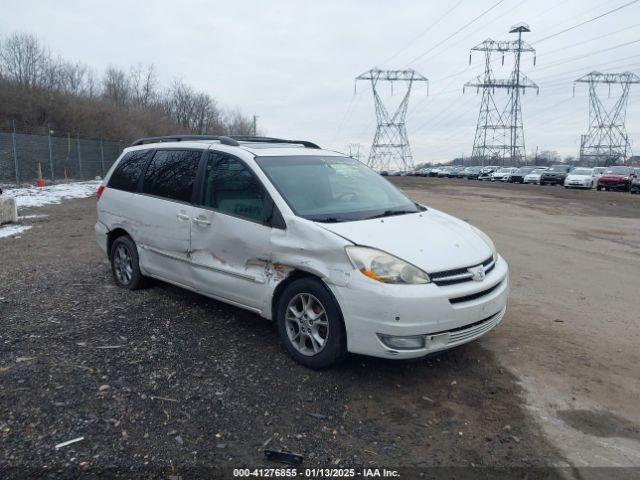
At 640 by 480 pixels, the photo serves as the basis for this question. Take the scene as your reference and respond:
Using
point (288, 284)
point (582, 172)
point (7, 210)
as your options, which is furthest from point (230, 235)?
point (582, 172)

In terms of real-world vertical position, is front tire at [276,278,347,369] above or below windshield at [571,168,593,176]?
below

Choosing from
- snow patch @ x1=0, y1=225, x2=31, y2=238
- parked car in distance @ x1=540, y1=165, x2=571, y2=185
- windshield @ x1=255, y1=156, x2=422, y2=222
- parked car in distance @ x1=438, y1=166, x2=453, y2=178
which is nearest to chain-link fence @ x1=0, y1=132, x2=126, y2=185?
snow patch @ x1=0, y1=225, x2=31, y2=238

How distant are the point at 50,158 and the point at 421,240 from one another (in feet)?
86.4

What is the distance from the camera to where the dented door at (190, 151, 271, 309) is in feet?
14.4

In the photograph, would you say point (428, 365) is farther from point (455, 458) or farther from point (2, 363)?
point (2, 363)

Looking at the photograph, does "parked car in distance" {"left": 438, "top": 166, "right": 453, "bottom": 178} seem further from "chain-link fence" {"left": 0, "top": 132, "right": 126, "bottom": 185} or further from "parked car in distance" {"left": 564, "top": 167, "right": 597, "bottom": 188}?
"chain-link fence" {"left": 0, "top": 132, "right": 126, "bottom": 185}

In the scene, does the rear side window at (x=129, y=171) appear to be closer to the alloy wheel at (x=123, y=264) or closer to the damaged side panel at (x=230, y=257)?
the alloy wheel at (x=123, y=264)

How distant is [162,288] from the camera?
20.3 ft

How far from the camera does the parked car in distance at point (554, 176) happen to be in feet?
132

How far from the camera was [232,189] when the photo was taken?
4.77 m

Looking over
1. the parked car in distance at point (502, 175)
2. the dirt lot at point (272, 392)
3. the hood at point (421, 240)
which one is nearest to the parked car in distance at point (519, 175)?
the parked car in distance at point (502, 175)

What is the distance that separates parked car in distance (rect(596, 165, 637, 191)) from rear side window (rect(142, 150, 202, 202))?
106 feet

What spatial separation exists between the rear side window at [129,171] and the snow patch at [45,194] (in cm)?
1192

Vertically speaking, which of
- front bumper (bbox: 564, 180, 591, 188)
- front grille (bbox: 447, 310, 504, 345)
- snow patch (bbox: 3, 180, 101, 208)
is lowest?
front grille (bbox: 447, 310, 504, 345)
